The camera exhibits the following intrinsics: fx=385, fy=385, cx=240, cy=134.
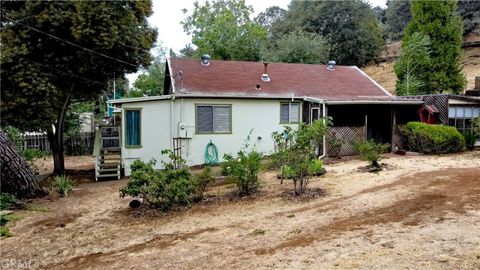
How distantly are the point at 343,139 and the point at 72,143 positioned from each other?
14921mm

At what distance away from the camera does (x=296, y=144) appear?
8.51 metres

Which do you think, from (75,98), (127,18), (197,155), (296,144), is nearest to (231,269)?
(296,144)

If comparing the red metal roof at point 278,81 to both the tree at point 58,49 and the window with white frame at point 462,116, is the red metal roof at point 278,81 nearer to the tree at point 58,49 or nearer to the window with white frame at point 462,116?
the window with white frame at point 462,116

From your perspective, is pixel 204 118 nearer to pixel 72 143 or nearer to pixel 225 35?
pixel 72 143

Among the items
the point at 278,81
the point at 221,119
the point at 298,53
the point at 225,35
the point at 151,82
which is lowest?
the point at 221,119

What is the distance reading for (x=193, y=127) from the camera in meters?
13.6

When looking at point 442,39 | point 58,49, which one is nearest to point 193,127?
point 58,49

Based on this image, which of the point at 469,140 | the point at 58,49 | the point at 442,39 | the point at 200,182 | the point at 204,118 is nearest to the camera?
the point at 200,182

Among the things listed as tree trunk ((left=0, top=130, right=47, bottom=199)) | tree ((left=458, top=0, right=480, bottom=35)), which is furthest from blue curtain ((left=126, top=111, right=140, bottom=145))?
tree ((left=458, top=0, right=480, bottom=35))

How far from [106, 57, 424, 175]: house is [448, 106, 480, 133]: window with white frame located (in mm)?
1203

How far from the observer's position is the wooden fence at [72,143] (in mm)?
20422

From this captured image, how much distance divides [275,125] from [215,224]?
8510 mm


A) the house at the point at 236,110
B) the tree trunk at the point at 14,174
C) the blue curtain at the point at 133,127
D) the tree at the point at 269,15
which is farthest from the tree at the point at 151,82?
the tree at the point at 269,15

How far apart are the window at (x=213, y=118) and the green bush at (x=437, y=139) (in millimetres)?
6999
